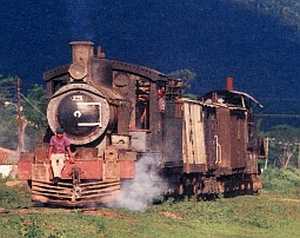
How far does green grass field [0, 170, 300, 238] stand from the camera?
749 inches

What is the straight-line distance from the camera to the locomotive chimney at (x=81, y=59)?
2520 cm

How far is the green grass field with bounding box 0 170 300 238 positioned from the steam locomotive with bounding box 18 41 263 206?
0.88 m

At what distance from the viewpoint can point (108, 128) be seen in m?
24.6

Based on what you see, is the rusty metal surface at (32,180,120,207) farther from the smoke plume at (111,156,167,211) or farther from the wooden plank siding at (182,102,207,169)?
the wooden plank siding at (182,102,207,169)

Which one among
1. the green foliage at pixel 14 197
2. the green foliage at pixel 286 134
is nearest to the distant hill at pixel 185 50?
the green foliage at pixel 286 134

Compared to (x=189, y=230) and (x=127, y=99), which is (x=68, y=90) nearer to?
(x=127, y=99)

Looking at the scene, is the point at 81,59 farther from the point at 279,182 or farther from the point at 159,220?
the point at 279,182

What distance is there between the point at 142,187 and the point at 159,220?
126 inches

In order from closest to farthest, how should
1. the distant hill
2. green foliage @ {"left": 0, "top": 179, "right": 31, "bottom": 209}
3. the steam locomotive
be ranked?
the steam locomotive, green foliage @ {"left": 0, "top": 179, "right": 31, "bottom": 209}, the distant hill

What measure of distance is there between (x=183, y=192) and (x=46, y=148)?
687 centimetres

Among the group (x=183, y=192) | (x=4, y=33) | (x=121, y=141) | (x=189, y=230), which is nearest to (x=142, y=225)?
(x=189, y=230)

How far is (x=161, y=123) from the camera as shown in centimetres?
2634

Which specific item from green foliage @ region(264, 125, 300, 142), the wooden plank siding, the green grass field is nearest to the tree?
green foliage @ region(264, 125, 300, 142)

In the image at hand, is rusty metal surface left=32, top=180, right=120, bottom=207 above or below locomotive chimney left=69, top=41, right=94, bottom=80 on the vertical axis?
below
